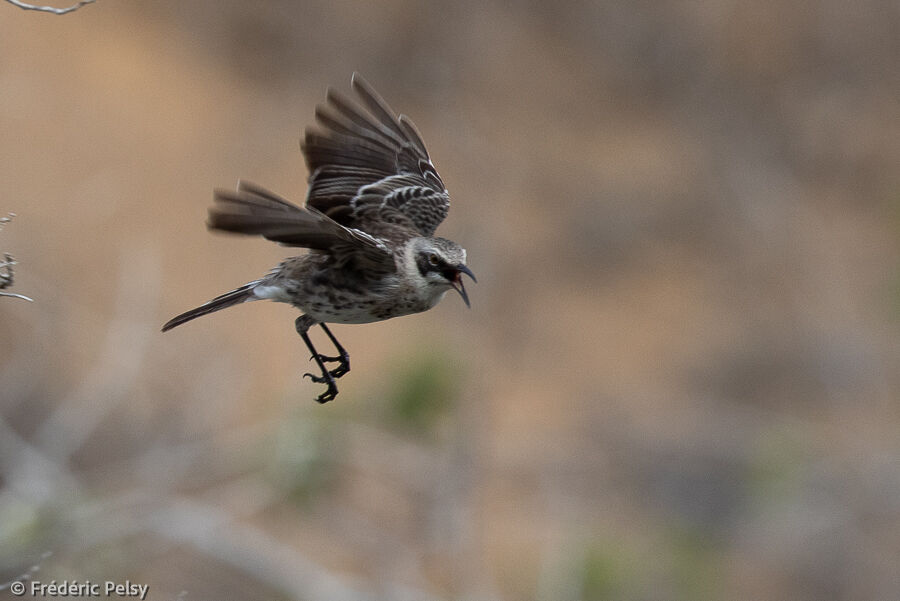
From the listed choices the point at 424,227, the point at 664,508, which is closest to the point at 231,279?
the point at 664,508

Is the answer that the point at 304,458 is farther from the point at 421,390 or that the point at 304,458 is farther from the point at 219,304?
the point at 219,304

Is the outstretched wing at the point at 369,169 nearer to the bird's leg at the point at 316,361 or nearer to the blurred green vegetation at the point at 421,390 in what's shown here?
the bird's leg at the point at 316,361

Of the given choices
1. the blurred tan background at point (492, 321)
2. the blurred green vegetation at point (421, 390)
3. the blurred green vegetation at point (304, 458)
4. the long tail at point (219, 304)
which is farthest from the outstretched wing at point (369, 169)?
the blurred green vegetation at point (304, 458)

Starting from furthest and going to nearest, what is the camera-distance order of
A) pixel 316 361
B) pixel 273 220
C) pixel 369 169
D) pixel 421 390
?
1. pixel 421 390
2. pixel 369 169
3. pixel 316 361
4. pixel 273 220

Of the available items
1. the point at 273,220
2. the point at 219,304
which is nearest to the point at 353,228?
the point at 219,304

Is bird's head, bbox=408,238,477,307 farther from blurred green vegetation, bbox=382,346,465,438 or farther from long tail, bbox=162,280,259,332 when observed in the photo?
blurred green vegetation, bbox=382,346,465,438

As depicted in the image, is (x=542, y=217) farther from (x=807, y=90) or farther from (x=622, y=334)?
(x=807, y=90)

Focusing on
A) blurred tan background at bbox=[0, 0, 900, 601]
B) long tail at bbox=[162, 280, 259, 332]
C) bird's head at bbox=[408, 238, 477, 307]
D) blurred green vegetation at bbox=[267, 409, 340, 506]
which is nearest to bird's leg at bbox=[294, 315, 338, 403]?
long tail at bbox=[162, 280, 259, 332]
